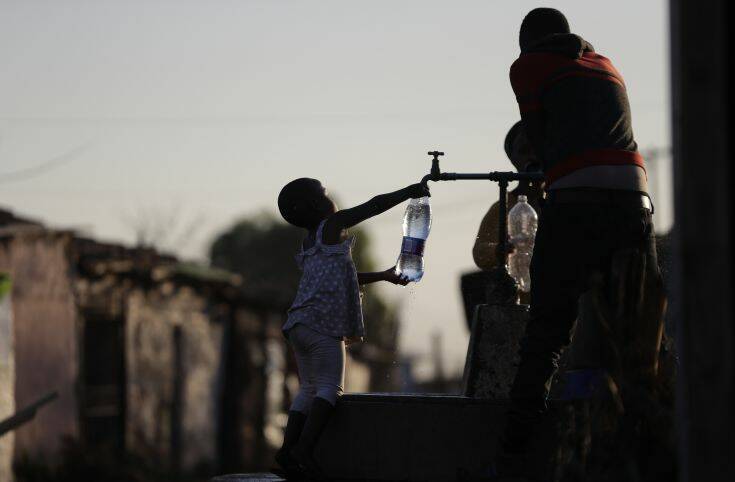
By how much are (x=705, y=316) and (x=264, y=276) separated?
5896 centimetres

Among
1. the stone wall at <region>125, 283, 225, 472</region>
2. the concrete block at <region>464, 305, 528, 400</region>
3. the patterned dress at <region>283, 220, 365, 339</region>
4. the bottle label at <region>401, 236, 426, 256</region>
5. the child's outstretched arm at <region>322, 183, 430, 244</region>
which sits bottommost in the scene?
the stone wall at <region>125, 283, 225, 472</region>

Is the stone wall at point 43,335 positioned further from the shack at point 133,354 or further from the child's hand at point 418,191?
the child's hand at point 418,191

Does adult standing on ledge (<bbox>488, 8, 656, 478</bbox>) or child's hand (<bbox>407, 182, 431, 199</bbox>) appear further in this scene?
child's hand (<bbox>407, 182, 431, 199</bbox>)

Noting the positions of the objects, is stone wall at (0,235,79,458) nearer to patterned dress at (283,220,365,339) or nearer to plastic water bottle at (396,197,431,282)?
plastic water bottle at (396,197,431,282)

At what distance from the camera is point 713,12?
369cm

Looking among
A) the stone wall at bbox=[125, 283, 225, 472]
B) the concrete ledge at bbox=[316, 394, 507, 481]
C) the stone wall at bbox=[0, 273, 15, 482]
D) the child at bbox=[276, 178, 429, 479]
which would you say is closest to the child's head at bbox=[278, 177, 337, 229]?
the child at bbox=[276, 178, 429, 479]

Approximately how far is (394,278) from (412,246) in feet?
0.94

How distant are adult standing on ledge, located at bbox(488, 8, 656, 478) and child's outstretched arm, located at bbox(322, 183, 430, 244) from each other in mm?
640

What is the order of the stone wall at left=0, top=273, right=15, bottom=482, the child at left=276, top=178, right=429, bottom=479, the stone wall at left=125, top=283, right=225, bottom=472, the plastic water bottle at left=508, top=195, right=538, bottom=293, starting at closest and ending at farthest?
the child at left=276, top=178, right=429, bottom=479, the plastic water bottle at left=508, top=195, right=538, bottom=293, the stone wall at left=0, top=273, right=15, bottom=482, the stone wall at left=125, top=283, right=225, bottom=472

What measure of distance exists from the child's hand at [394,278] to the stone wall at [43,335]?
529 inches

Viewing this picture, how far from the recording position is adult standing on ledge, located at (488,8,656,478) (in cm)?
544

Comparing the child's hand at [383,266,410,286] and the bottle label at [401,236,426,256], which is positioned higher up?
the bottle label at [401,236,426,256]

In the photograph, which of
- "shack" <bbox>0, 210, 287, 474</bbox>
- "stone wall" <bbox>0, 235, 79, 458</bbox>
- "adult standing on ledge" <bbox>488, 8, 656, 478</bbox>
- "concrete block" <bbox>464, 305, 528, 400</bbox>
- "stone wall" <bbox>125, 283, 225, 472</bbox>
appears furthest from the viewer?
"stone wall" <bbox>125, 283, 225, 472</bbox>

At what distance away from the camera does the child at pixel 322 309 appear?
19.7 ft
